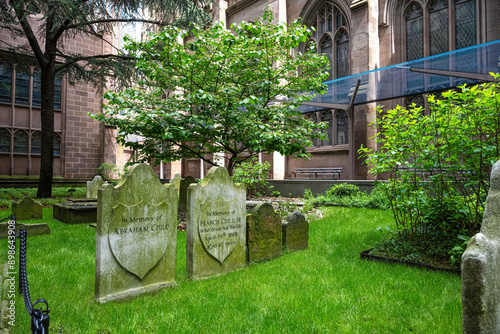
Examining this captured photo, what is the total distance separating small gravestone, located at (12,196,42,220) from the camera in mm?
9508

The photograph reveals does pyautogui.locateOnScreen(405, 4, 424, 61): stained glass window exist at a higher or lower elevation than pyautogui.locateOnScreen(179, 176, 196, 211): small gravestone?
higher

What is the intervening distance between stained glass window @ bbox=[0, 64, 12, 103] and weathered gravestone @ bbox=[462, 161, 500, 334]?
24.3m

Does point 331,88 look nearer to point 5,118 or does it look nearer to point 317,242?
point 317,242

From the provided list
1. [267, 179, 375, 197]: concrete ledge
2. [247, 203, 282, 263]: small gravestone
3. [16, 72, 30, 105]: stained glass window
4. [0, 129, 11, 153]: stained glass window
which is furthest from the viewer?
[16, 72, 30, 105]: stained glass window

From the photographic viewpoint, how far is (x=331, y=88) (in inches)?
592

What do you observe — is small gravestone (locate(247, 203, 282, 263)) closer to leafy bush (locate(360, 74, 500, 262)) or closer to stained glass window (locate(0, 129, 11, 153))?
leafy bush (locate(360, 74, 500, 262))

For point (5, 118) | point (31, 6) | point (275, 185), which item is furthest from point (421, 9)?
point (5, 118)

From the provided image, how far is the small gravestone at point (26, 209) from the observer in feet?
31.2

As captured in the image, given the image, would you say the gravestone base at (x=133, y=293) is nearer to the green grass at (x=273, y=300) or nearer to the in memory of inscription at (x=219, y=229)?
the green grass at (x=273, y=300)

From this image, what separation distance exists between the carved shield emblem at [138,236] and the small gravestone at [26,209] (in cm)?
752

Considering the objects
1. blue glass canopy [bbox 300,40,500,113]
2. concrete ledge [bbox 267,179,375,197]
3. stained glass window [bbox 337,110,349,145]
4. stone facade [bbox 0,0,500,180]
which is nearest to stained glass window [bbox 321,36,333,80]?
stone facade [bbox 0,0,500,180]

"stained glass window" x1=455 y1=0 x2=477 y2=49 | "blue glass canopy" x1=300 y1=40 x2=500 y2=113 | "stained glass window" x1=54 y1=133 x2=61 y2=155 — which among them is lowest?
"stained glass window" x1=54 y1=133 x2=61 y2=155

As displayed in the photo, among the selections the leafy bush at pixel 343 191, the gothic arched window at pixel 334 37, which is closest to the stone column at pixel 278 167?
the leafy bush at pixel 343 191

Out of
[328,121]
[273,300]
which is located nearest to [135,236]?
[273,300]
